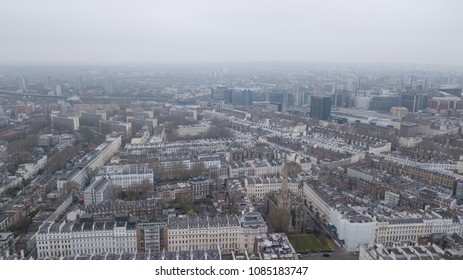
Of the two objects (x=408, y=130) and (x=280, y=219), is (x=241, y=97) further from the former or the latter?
(x=280, y=219)

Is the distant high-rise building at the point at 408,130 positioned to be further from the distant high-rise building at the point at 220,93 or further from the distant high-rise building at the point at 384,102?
the distant high-rise building at the point at 220,93

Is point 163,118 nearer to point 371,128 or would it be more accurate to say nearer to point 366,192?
point 371,128

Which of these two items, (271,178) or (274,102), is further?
(274,102)

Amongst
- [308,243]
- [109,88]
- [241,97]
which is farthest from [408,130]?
[109,88]

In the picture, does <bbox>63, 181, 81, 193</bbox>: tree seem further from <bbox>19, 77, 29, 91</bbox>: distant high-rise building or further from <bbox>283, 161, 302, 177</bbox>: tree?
<bbox>283, 161, 302, 177</bbox>: tree

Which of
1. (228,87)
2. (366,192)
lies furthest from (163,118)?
(366,192)

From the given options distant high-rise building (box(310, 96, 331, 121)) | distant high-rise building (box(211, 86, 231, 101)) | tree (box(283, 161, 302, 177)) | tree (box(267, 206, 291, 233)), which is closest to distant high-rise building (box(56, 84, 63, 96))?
distant high-rise building (box(211, 86, 231, 101))
